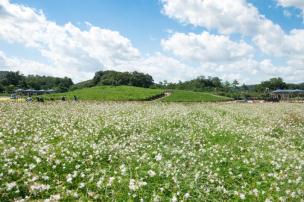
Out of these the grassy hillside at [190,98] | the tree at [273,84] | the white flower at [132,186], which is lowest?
the grassy hillside at [190,98]

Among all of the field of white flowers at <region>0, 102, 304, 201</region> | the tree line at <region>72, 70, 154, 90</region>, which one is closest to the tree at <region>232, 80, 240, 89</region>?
the tree line at <region>72, 70, 154, 90</region>

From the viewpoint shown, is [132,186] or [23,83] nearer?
[132,186]

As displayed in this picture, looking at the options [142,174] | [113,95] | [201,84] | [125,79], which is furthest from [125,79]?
[142,174]

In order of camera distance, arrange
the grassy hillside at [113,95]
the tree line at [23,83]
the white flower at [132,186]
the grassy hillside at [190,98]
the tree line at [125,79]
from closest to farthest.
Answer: the white flower at [132,186] → the grassy hillside at [113,95] → the grassy hillside at [190,98] → the tree line at [125,79] → the tree line at [23,83]

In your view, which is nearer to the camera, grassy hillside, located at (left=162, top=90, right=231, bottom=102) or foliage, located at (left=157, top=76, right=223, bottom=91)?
grassy hillside, located at (left=162, top=90, right=231, bottom=102)

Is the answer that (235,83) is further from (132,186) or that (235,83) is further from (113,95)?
(132,186)

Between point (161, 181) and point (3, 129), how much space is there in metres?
7.04

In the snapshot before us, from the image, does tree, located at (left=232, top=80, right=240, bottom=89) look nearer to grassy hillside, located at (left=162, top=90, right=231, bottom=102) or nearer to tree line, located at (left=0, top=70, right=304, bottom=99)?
tree line, located at (left=0, top=70, right=304, bottom=99)

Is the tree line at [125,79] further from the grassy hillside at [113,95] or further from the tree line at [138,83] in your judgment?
the grassy hillside at [113,95]

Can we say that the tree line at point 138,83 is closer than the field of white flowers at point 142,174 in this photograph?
No

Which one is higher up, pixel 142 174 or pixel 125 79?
pixel 125 79

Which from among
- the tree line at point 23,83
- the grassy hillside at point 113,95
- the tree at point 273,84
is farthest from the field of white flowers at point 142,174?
the tree at point 273,84

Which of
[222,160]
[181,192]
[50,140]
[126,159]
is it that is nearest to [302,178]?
[222,160]

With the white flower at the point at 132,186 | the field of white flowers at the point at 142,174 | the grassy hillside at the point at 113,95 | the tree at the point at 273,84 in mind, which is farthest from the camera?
the tree at the point at 273,84
